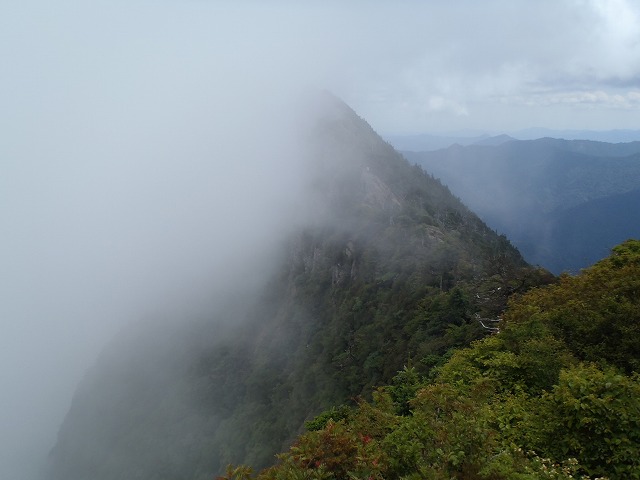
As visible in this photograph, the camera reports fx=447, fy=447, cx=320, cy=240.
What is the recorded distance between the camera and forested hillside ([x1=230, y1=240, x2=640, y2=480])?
935 cm

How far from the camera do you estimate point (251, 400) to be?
91.9m

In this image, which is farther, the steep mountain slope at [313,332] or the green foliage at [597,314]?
the steep mountain slope at [313,332]

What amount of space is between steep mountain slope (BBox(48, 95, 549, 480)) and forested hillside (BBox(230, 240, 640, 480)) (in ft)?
40.1

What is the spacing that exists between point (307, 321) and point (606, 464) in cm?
8511

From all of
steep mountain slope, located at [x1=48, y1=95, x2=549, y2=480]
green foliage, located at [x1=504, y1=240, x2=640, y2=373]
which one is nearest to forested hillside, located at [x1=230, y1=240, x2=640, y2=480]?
green foliage, located at [x1=504, y1=240, x2=640, y2=373]

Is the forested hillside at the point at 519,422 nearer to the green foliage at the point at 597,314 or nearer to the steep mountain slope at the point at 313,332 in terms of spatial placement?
the green foliage at the point at 597,314

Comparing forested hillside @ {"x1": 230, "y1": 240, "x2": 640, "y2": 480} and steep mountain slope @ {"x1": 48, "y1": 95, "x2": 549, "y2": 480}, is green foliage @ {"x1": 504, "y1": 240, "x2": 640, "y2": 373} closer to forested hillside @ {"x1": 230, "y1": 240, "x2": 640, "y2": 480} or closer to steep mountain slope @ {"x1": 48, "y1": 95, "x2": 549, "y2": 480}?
forested hillside @ {"x1": 230, "y1": 240, "x2": 640, "y2": 480}

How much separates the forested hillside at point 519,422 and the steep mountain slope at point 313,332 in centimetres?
1223

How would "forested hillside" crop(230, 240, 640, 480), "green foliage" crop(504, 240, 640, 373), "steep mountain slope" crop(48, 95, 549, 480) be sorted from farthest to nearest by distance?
"steep mountain slope" crop(48, 95, 549, 480)
"green foliage" crop(504, 240, 640, 373)
"forested hillside" crop(230, 240, 640, 480)

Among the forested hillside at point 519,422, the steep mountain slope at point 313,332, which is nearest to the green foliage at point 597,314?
the forested hillside at point 519,422

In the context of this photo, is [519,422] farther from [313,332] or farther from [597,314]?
[313,332]

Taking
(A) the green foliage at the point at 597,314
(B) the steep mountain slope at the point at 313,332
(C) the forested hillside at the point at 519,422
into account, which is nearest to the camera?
(C) the forested hillside at the point at 519,422

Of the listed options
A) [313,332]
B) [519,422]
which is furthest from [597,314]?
[313,332]

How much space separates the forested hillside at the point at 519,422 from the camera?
9.35 metres
